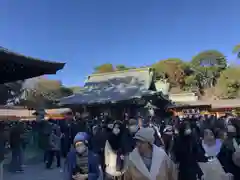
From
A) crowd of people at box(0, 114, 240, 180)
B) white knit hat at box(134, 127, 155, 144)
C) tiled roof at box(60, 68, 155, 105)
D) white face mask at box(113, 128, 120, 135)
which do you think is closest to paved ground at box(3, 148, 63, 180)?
crowd of people at box(0, 114, 240, 180)

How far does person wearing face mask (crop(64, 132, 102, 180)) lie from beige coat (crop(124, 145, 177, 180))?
983 millimetres

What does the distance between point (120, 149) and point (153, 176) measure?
396 cm

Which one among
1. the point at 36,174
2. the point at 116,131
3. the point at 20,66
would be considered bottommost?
the point at 36,174

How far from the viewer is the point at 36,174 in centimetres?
1127

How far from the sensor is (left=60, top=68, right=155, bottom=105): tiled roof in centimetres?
2269

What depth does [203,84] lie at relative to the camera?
65688mm

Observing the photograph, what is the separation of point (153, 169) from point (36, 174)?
8220 mm

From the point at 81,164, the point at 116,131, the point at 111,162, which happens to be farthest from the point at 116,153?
the point at 81,164

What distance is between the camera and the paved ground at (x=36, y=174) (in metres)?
10.6

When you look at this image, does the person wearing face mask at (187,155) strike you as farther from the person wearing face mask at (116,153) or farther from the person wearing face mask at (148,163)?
the person wearing face mask at (148,163)

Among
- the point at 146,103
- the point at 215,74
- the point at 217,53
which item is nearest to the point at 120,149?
the point at 146,103

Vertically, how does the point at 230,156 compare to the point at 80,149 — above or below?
below

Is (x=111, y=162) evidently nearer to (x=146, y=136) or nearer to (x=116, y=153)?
(x=116, y=153)

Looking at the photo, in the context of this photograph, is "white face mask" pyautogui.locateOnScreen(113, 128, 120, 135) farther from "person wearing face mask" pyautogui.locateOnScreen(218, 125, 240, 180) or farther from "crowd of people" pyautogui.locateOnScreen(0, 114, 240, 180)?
"person wearing face mask" pyautogui.locateOnScreen(218, 125, 240, 180)
